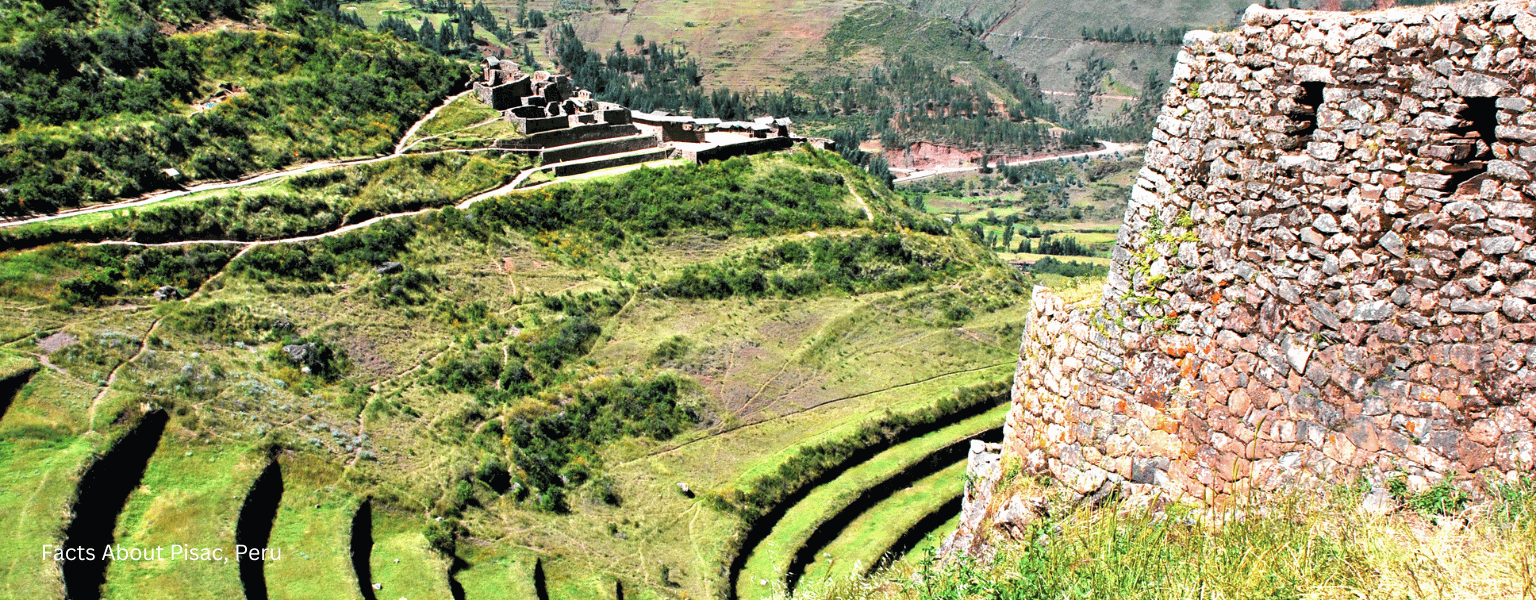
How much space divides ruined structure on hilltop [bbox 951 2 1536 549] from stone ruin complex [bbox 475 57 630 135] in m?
38.0

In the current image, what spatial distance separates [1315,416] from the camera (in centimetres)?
730

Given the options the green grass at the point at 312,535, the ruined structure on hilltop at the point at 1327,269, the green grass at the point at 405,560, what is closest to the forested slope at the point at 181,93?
the green grass at the point at 312,535

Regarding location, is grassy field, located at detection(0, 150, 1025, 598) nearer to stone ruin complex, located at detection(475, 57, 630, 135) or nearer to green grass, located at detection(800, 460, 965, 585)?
green grass, located at detection(800, 460, 965, 585)

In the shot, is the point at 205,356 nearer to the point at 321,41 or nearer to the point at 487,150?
the point at 487,150

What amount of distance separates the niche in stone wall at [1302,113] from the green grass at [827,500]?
778 inches

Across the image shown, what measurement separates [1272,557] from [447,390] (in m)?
26.7

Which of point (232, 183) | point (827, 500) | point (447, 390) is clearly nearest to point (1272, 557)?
point (827, 500)

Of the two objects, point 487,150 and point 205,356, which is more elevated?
point 487,150

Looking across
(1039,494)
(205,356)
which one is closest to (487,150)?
(205,356)

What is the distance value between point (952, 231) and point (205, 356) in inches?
1313

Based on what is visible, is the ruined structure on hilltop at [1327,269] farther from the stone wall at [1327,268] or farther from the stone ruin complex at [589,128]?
the stone ruin complex at [589,128]

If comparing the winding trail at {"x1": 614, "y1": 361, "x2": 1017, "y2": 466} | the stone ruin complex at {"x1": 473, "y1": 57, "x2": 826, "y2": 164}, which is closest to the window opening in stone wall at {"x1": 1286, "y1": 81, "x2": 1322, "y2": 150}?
the winding trail at {"x1": 614, "y1": 361, "x2": 1017, "y2": 466}

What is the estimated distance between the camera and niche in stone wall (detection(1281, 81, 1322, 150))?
280 inches

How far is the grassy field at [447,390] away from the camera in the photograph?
76.7 feet
